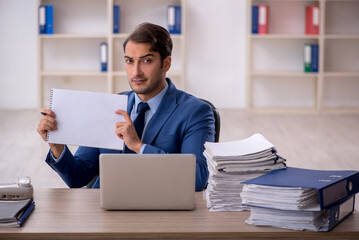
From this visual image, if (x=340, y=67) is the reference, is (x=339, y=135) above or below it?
below

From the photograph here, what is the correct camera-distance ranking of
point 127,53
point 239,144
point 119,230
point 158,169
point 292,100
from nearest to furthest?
point 119,230, point 158,169, point 239,144, point 127,53, point 292,100

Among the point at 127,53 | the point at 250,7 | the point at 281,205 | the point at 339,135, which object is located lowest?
the point at 339,135

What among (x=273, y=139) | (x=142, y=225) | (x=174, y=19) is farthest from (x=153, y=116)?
(x=174, y=19)

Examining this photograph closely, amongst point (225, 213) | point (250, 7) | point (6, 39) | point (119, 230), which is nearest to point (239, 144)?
point (225, 213)

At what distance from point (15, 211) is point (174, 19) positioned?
532 centimetres

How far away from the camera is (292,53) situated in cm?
720

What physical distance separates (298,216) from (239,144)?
36 cm

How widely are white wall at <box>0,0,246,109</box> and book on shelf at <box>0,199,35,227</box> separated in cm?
550

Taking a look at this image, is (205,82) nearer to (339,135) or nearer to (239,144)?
(339,135)

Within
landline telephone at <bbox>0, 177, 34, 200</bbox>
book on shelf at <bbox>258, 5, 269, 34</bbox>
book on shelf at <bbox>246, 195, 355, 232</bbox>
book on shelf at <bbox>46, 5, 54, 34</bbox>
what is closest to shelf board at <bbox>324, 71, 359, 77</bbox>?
book on shelf at <bbox>258, 5, 269, 34</bbox>

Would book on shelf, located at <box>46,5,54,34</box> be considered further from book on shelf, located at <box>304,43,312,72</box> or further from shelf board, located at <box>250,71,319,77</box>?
book on shelf, located at <box>304,43,312,72</box>

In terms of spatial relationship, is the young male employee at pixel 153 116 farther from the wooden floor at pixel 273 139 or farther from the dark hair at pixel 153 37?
the wooden floor at pixel 273 139

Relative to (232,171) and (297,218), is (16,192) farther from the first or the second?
(297,218)

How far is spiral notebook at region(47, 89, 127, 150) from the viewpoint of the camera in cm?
194
